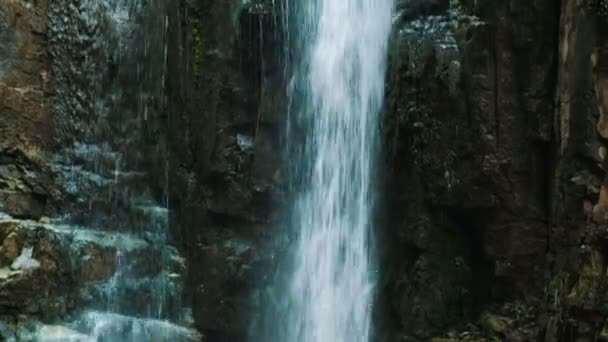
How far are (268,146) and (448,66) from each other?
9.54 feet

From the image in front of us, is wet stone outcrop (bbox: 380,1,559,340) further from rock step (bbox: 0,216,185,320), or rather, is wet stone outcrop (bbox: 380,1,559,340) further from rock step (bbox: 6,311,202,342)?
rock step (bbox: 0,216,185,320)

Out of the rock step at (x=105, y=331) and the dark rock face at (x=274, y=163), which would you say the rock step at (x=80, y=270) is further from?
the rock step at (x=105, y=331)

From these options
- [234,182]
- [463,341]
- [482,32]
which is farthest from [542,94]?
[234,182]

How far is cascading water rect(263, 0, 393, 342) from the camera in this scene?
36.2ft

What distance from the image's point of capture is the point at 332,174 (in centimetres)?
1147

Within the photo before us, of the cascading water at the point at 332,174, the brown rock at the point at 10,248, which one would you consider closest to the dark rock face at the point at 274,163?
the brown rock at the point at 10,248

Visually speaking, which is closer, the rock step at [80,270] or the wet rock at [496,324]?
the rock step at [80,270]

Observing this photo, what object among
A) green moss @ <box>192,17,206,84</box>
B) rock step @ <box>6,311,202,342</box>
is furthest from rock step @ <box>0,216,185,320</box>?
green moss @ <box>192,17,206,84</box>

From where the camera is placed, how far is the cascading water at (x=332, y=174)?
1102 cm

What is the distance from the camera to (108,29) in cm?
1147

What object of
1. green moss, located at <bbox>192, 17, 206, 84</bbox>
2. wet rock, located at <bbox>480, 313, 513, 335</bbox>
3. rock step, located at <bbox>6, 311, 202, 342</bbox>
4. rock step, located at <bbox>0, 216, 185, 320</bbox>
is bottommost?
rock step, located at <bbox>6, 311, 202, 342</bbox>

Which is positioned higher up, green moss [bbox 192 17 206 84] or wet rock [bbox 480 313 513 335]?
green moss [bbox 192 17 206 84]

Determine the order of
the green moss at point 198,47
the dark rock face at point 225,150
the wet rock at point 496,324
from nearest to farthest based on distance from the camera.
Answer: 1. the wet rock at point 496,324
2. the dark rock face at point 225,150
3. the green moss at point 198,47

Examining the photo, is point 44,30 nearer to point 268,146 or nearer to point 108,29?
point 108,29
